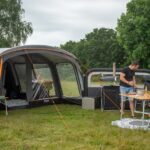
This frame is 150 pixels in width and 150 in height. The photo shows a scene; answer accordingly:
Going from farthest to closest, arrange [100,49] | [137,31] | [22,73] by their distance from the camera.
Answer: [100,49], [137,31], [22,73]

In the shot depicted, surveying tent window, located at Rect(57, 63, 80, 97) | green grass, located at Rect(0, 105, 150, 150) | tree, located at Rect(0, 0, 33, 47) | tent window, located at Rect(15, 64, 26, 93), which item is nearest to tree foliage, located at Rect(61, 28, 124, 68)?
tree, located at Rect(0, 0, 33, 47)

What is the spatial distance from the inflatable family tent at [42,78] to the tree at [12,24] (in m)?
19.5

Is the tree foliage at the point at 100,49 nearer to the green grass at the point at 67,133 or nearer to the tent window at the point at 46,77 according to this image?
the tent window at the point at 46,77

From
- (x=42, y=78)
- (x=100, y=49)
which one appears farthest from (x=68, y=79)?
(x=100, y=49)

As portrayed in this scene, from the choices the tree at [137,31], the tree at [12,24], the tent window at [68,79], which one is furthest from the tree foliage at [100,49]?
the tent window at [68,79]

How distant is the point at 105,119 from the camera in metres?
9.60

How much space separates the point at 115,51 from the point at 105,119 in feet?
126

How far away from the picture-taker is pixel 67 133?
7895 millimetres

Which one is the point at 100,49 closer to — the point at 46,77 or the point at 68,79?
the point at 68,79

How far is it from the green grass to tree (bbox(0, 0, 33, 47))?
22.2m

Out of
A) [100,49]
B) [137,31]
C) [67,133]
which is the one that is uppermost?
[137,31]

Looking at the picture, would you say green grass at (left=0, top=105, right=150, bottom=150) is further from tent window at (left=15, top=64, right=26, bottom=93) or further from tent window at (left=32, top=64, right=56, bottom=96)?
tent window at (left=32, top=64, right=56, bottom=96)

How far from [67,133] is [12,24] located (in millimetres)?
25553

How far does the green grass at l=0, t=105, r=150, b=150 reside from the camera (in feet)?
22.7
